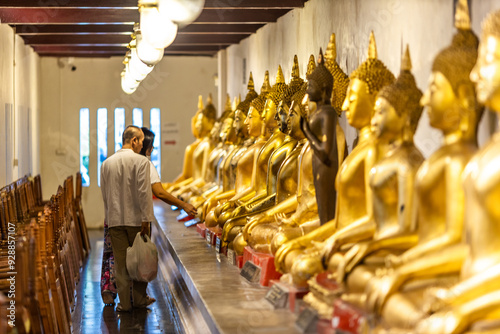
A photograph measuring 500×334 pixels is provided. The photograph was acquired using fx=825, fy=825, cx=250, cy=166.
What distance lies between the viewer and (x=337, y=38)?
5672 mm

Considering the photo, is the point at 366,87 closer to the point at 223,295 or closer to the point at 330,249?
the point at 330,249

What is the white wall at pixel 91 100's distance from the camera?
45.2 feet

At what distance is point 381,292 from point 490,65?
877mm

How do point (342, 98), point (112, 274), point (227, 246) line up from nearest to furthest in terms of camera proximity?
point (342, 98) < point (227, 246) < point (112, 274)

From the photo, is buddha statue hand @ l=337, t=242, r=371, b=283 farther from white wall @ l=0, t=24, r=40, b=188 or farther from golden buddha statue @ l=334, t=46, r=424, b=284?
white wall @ l=0, t=24, r=40, b=188

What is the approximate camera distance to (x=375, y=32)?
4.84 meters

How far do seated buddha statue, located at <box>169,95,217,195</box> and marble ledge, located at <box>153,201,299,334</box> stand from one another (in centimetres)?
258

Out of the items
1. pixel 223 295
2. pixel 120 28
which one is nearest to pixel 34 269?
pixel 223 295

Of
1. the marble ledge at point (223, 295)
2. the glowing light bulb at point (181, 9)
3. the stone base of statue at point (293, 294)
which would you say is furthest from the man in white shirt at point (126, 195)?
the stone base of statue at point (293, 294)

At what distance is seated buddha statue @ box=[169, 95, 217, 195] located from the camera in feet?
32.1

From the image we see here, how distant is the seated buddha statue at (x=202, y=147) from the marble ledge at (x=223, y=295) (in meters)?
2.58

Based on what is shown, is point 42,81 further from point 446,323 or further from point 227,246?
point 446,323

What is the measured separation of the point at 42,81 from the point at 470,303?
477 inches

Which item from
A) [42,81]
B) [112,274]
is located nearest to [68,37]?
[42,81]
